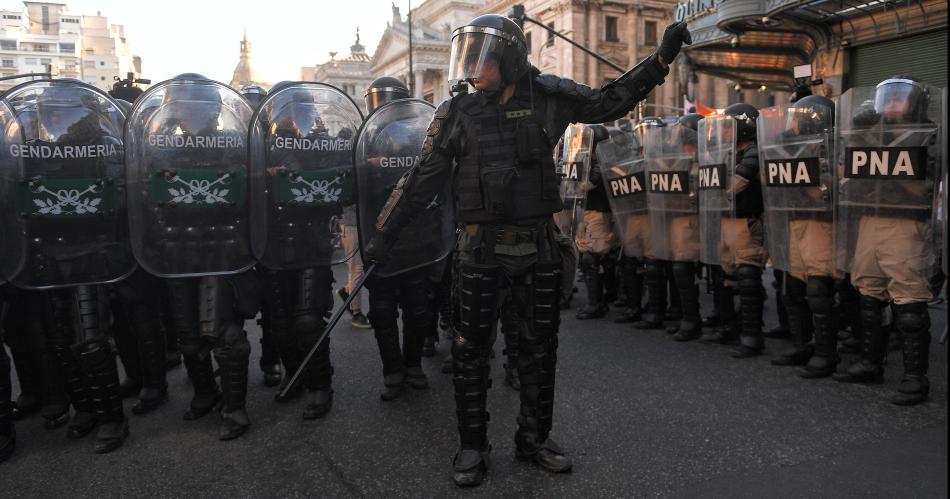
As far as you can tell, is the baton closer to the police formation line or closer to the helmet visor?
the police formation line

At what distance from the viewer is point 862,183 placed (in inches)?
151

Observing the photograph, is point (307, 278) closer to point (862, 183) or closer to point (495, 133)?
point (495, 133)

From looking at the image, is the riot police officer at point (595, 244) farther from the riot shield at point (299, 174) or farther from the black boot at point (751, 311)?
the riot shield at point (299, 174)

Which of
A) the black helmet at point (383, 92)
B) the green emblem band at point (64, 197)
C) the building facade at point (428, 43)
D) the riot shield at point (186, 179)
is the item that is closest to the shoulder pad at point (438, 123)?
the riot shield at point (186, 179)

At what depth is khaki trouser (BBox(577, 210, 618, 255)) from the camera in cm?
624

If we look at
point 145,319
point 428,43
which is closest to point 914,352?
point 145,319

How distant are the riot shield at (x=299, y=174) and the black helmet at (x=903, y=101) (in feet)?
10.1

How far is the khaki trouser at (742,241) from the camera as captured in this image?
482cm

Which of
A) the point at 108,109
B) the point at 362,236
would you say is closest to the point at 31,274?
the point at 108,109

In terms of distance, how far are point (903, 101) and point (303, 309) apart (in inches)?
142

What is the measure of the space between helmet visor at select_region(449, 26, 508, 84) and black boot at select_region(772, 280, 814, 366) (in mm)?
2919

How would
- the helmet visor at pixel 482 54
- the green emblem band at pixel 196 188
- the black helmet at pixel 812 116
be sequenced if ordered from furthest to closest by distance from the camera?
1. the black helmet at pixel 812 116
2. the green emblem band at pixel 196 188
3. the helmet visor at pixel 482 54

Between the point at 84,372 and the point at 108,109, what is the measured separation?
1.37 meters

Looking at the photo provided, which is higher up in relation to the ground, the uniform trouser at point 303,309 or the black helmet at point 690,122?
the black helmet at point 690,122
